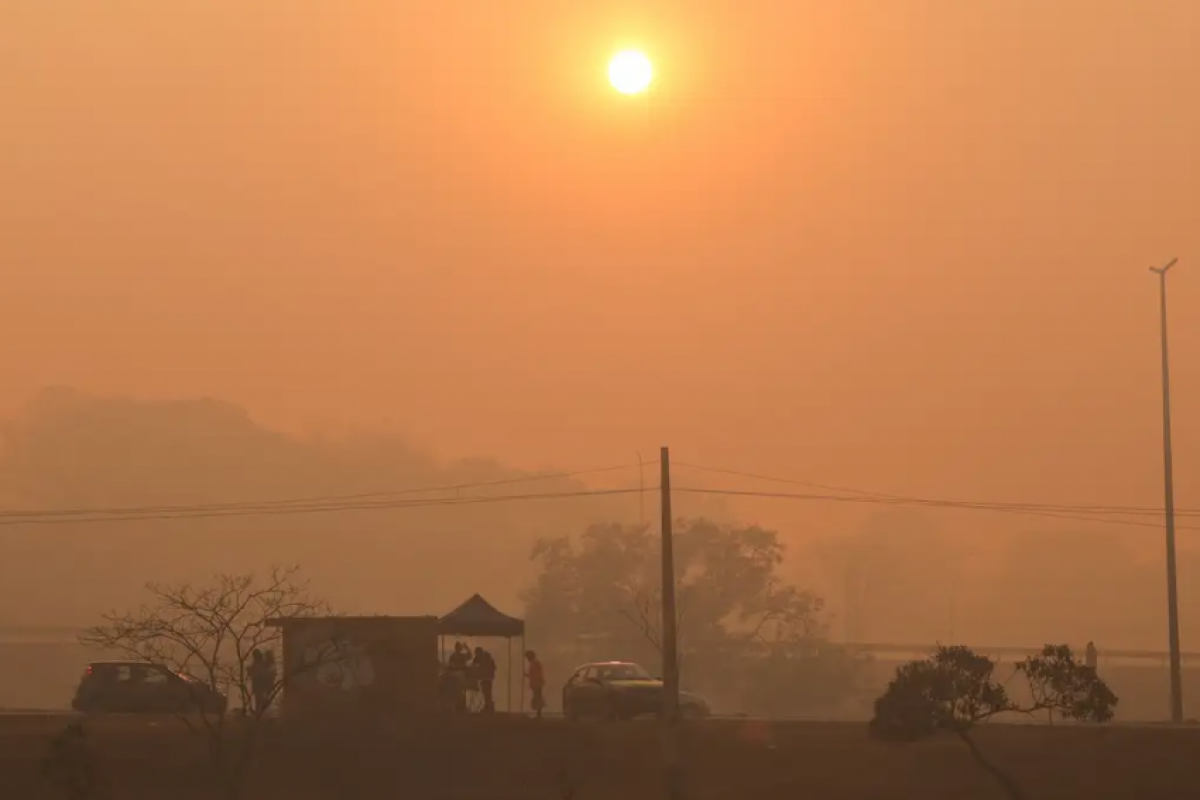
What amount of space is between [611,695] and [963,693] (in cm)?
1687

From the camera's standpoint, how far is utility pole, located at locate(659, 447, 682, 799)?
35594mm

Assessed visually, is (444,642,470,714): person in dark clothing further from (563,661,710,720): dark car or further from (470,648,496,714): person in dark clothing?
(563,661,710,720): dark car

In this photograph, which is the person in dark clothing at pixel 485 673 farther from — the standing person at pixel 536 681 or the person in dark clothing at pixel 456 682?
the standing person at pixel 536 681

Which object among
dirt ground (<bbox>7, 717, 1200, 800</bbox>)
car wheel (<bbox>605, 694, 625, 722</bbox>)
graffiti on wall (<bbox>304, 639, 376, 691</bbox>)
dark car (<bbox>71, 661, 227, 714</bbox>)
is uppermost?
graffiti on wall (<bbox>304, 639, 376, 691</bbox>)

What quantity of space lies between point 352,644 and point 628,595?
265ft

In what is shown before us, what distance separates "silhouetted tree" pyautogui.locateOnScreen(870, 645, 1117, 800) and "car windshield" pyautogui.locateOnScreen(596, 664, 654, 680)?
53.8 ft

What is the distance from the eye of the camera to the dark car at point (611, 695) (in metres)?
45.2

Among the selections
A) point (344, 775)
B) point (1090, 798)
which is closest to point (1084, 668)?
point (1090, 798)

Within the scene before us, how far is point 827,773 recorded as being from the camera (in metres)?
36.4

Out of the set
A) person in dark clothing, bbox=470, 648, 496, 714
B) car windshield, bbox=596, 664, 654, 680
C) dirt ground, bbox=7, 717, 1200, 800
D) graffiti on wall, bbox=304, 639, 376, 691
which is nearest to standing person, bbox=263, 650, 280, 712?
graffiti on wall, bbox=304, 639, 376, 691

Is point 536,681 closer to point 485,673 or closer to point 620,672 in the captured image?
point 485,673

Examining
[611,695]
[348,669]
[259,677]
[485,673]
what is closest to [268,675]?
[259,677]

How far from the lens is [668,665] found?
3941 centimetres

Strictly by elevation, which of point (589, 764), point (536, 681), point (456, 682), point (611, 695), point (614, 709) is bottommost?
point (589, 764)
